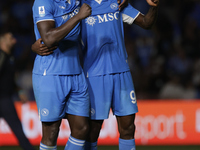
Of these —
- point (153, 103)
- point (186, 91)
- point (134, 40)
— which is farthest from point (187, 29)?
point (153, 103)

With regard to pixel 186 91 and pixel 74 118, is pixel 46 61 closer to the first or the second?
pixel 74 118

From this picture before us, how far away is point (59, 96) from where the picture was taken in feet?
12.4

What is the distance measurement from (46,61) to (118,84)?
899 mm

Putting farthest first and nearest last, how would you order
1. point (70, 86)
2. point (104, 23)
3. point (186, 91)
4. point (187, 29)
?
1. point (187, 29)
2. point (186, 91)
3. point (104, 23)
4. point (70, 86)

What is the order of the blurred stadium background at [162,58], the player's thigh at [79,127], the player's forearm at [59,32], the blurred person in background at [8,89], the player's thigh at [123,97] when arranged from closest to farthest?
the player's forearm at [59,32], the player's thigh at [79,127], the player's thigh at [123,97], the blurred person in background at [8,89], the blurred stadium background at [162,58]

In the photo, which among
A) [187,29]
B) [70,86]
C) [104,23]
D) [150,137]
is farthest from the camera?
[187,29]

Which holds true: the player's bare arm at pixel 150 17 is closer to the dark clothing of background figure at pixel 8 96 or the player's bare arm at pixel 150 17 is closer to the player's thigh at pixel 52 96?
the player's thigh at pixel 52 96

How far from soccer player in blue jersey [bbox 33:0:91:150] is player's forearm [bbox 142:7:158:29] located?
3.20 feet

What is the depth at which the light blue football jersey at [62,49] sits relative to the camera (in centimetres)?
371

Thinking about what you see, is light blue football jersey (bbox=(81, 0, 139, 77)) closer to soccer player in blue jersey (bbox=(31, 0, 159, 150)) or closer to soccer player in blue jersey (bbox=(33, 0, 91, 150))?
soccer player in blue jersey (bbox=(31, 0, 159, 150))

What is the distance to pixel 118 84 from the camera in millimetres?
4227

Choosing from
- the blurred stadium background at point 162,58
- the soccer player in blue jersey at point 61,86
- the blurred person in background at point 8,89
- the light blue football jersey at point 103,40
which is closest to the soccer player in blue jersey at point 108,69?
the light blue football jersey at point 103,40

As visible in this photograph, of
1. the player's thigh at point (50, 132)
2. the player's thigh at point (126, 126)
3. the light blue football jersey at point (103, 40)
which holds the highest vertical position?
the light blue football jersey at point (103, 40)

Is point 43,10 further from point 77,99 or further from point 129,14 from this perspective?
point 129,14
